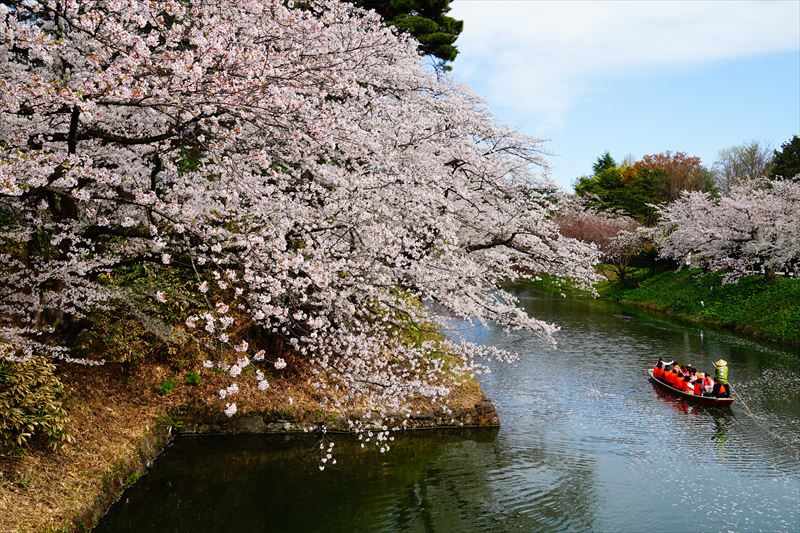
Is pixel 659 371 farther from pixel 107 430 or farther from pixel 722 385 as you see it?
pixel 107 430

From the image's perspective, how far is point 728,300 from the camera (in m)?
31.8

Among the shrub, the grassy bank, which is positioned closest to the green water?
the shrub

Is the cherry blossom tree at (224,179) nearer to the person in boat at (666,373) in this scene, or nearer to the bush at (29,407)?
the bush at (29,407)

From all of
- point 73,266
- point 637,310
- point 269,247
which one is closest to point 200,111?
point 269,247

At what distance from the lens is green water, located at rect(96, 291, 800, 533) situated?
9.81 m

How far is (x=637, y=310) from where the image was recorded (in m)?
35.9

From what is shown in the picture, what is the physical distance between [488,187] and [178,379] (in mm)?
9224

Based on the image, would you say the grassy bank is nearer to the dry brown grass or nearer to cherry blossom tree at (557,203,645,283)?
cherry blossom tree at (557,203,645,283)

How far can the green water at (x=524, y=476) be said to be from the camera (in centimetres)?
981

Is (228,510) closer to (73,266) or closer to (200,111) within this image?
(73,266)

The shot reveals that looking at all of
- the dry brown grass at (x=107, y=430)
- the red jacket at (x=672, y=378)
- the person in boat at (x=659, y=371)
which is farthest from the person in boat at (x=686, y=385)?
the dry brown grass at (x=107, y=430)

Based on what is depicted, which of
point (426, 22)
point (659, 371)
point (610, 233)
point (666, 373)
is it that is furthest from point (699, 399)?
point (610, 233)

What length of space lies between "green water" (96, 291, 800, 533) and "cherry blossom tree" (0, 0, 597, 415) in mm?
1775

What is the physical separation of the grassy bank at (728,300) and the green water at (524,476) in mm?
11122
